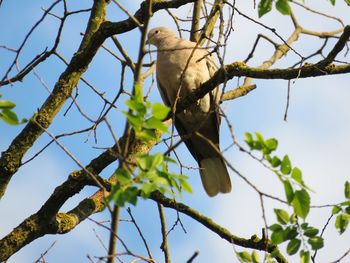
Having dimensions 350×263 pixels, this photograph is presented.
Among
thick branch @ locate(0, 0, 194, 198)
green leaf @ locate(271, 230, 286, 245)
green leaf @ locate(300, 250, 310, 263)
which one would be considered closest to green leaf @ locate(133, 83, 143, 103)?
green leaf @ locate(271, 230, 286, 245)

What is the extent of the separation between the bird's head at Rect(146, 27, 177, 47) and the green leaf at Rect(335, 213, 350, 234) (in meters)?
3.15

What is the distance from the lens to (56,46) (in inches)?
149

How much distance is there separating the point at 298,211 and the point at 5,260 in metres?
2.15

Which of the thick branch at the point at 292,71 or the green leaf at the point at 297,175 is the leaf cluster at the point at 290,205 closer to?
the green leaf at the point at 297,175

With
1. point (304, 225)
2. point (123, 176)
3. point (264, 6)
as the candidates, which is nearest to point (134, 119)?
point (123, 176)

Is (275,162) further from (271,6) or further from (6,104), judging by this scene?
(6,104)

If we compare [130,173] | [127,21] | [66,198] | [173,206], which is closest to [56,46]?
[127,21]

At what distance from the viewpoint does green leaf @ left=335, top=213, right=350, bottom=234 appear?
2420 millimetres

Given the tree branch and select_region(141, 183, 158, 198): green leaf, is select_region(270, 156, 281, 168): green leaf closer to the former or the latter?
select_region(141, 183, 158, 198): green leaf

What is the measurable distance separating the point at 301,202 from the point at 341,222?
0.43m

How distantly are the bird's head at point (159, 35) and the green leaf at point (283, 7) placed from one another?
2930 millimetres

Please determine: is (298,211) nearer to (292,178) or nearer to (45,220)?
(292,178)

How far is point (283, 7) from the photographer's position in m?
2.41

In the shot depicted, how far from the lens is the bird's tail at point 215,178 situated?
16.0ft
